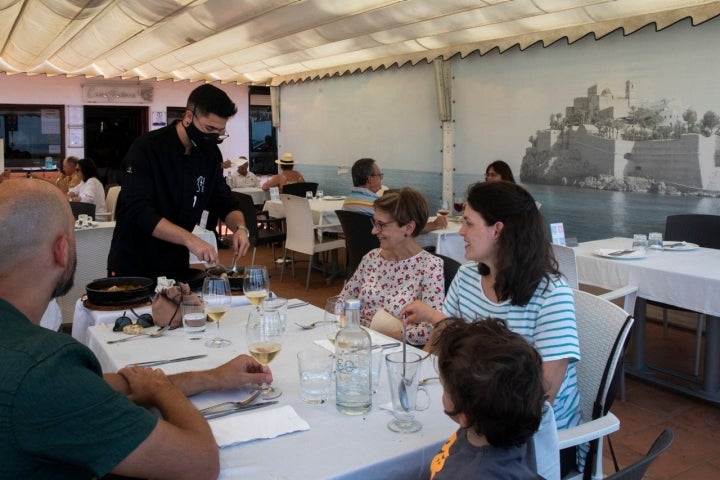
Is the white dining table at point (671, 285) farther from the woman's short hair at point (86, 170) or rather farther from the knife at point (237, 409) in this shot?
the woman's short hair at point (86, 170)

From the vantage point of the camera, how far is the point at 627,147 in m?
6.59

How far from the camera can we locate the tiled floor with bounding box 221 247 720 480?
3.29 m

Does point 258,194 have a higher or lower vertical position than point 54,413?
higher

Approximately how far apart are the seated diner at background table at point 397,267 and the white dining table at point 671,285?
5.69 feet

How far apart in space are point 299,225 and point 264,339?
5.33m

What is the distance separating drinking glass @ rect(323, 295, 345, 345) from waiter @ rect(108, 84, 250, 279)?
85 cm

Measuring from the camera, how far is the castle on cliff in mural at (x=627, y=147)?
5949 millimetres

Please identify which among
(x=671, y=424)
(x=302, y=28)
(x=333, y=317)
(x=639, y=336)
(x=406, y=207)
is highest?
(x=302, y=28)

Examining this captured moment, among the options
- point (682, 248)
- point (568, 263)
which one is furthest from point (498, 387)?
point (682, 248)

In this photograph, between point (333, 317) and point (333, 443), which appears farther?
point (333, 317)

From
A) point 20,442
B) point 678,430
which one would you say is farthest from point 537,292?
point 678,430

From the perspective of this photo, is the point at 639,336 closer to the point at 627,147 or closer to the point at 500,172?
the point at 500,172

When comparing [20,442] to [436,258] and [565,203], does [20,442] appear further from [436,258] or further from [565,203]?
[565,203]

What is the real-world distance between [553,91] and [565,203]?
4.10ft
